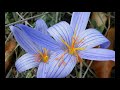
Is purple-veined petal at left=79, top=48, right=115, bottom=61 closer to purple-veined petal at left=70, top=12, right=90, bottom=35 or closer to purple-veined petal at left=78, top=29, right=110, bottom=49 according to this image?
purple-veined petal at left=78, top=29, right=110, bottom=49

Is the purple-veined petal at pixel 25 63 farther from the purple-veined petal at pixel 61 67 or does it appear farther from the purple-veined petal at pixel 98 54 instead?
the purple-veined petal at pixel 98 54

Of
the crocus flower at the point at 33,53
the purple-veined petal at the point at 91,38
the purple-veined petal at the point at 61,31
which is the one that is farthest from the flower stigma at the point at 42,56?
the purple-veined petal at the point at 91,38

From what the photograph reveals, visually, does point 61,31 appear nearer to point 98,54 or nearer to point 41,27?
point 41,27

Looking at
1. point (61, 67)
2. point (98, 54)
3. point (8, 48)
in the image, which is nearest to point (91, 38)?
point (98, 54)
